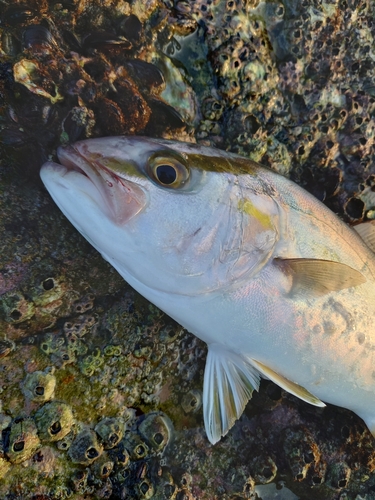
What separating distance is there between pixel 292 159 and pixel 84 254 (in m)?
1.40

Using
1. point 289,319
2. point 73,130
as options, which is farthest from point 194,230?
point 73,130

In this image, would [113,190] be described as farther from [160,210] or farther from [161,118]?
[161,118]

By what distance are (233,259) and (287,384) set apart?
0.69m

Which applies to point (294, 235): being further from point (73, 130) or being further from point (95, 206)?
point (73, 130)

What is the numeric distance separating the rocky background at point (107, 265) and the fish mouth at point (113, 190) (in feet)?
1.27

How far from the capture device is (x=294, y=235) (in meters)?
1.75

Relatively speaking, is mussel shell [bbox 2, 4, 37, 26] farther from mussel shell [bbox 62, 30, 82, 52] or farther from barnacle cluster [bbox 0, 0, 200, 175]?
mussel shell [bbox 62, 30, 82, 52]

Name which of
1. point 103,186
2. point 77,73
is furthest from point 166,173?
point 77,73

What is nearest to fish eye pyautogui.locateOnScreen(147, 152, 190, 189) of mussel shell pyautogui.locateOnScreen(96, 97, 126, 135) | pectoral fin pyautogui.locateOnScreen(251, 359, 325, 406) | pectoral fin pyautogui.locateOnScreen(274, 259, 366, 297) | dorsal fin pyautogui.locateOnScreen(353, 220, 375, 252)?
mussel shell pyautogui.locateOnScreen(96, 97, 126, 135)

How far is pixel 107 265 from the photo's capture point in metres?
1.92

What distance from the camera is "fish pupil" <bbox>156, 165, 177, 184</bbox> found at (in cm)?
151

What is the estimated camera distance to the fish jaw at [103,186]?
1.45 m

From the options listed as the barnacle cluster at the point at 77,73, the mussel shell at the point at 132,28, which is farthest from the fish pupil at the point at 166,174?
the mussel shell at the point at 132,28

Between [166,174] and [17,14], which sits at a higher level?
[17,14]
